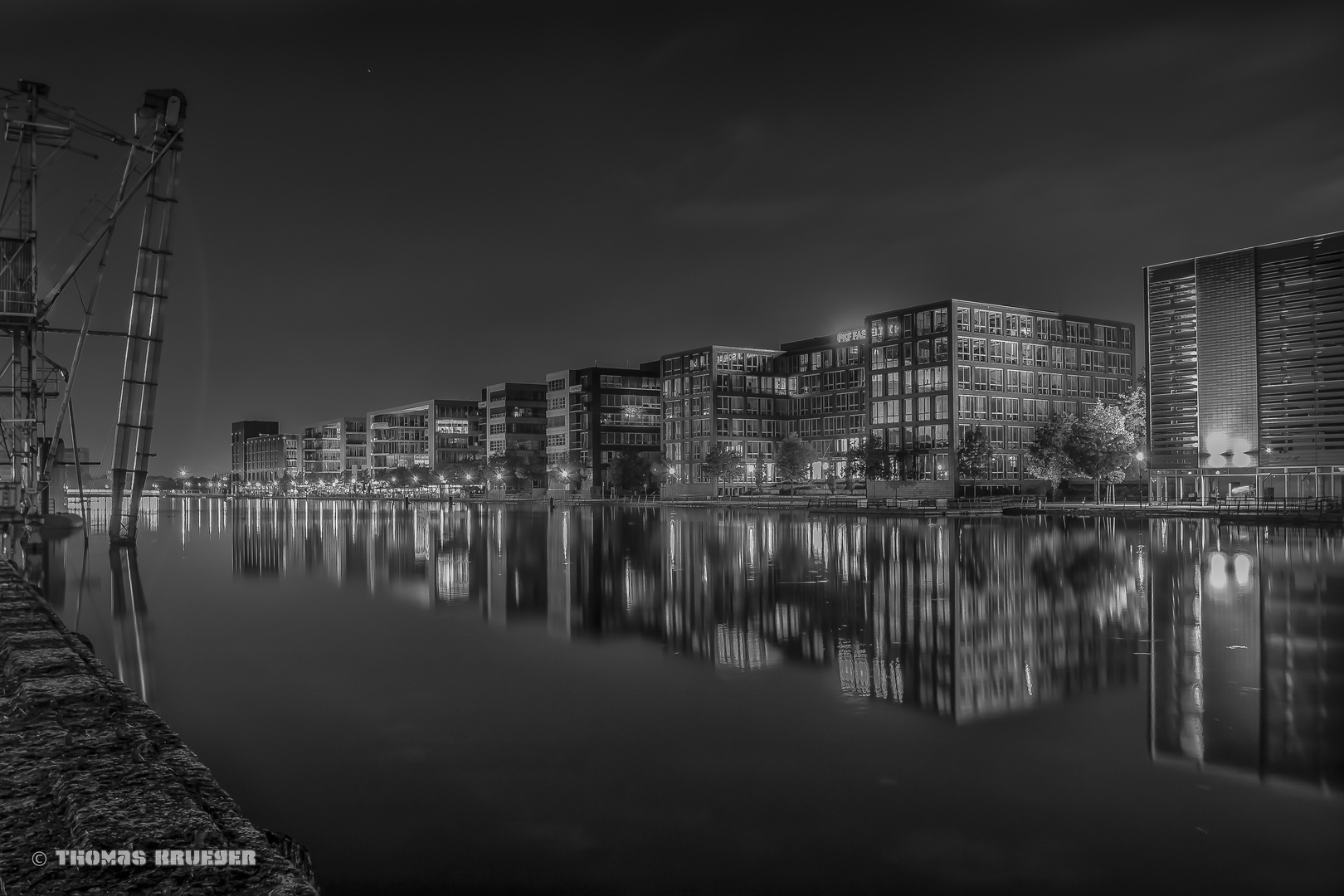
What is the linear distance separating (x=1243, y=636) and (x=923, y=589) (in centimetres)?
836

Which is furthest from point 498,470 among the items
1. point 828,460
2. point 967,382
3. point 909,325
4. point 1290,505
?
point 1290,505

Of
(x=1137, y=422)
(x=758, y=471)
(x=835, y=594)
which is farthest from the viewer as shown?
(x=758, y=471)

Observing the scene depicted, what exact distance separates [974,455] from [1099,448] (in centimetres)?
1446

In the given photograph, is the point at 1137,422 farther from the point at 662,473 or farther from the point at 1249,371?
the point at 662,473

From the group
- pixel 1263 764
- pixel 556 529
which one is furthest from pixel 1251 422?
pixel 1263 764

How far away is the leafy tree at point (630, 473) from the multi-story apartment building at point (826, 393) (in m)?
25.7

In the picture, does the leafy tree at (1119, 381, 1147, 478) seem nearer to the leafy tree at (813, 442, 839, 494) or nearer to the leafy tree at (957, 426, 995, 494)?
the leafy tree at (957, 426, 995, 494)

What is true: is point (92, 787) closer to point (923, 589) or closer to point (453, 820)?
point (453, 820)

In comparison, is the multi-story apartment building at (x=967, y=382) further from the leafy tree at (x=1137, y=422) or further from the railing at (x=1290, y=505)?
the railing at (x=1290, y=505)

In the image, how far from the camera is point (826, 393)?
142 meters

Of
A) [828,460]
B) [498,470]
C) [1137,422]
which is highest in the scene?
[1137,422]

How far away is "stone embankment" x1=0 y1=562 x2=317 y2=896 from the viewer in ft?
15.6

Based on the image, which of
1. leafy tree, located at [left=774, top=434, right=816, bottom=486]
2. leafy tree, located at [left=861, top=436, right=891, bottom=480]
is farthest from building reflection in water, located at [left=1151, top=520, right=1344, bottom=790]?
leafy tree, located at [left=774, top=434, right=816, bottom=486]

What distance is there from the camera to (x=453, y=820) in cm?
820
